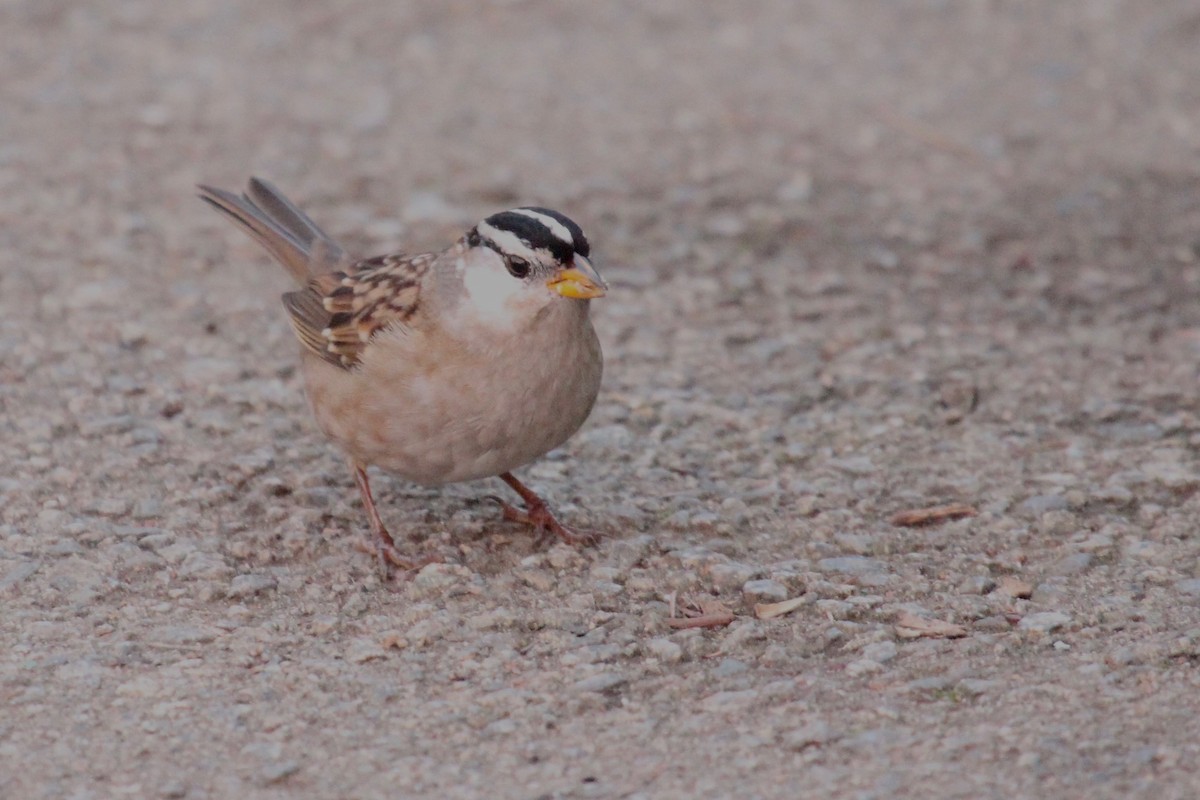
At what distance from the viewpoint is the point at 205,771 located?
385 cm

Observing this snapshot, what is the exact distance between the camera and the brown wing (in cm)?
509

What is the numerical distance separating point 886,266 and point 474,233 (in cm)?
296

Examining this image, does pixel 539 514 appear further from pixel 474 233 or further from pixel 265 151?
pixel 265 151

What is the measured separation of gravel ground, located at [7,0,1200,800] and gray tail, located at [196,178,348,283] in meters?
0.54

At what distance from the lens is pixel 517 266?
15.5 ft

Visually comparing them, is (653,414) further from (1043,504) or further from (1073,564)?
(1073,564)

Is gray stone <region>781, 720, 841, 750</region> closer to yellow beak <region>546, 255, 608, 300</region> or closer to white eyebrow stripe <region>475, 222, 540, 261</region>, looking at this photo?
yellow beak <region>546, 255, 608, 300</region>

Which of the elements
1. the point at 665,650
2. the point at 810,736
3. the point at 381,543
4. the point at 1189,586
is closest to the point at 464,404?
the point at 381,543

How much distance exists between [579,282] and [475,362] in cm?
39

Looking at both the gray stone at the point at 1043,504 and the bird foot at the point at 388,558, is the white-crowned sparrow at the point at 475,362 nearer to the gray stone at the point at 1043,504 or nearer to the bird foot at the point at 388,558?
the bird foot at the point at 388,558

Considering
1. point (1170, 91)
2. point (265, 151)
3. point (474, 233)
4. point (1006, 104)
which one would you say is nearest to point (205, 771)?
point (474, 233)

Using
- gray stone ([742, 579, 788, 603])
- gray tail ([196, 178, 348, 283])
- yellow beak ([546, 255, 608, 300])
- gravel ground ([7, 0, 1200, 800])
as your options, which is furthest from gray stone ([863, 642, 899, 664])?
gray tail ([196, 178, 348, 283])

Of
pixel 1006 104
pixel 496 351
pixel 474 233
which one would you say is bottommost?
pixel 496 351

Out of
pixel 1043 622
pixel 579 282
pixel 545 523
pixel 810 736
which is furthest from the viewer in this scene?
pixel 545 523
